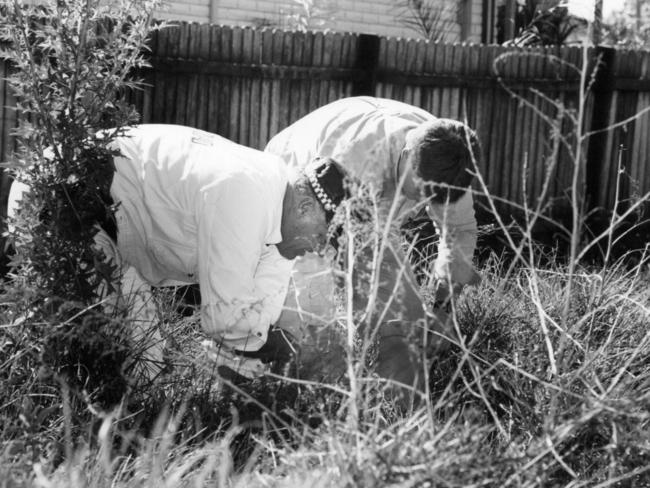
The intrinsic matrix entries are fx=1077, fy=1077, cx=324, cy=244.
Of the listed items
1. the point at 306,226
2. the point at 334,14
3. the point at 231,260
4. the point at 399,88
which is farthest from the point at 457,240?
the point at 334,14

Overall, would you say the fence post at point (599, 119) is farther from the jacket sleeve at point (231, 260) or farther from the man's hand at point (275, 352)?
the jacket sleeve at point (231, 260)

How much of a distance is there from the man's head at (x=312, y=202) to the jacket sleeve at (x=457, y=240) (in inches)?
28.6

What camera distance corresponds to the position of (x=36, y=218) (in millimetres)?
3430

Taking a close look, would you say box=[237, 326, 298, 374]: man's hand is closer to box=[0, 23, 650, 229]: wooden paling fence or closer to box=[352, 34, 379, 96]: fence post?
box=[0, 23, 650, 229]: wooden paling fence

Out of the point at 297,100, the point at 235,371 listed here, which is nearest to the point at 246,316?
the point at 235,371

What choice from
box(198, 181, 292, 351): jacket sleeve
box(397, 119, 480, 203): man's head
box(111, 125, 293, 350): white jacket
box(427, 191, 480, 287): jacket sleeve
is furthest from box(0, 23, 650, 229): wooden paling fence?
box(198, 181, 292, 351): jacket sleeve

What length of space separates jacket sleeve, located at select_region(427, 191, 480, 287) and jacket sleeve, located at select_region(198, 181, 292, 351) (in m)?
0.93

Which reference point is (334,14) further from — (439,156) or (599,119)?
(439,156)

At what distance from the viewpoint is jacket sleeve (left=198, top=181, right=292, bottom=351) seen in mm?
3326

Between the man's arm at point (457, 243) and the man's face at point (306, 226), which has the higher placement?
the man's face at point (306, 226)

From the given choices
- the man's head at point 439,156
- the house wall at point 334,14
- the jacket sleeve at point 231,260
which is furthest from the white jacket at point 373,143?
the house wall at point 334,14

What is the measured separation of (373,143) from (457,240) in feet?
1.83

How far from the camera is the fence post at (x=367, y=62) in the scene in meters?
7.62

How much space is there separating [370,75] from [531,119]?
1.83m
